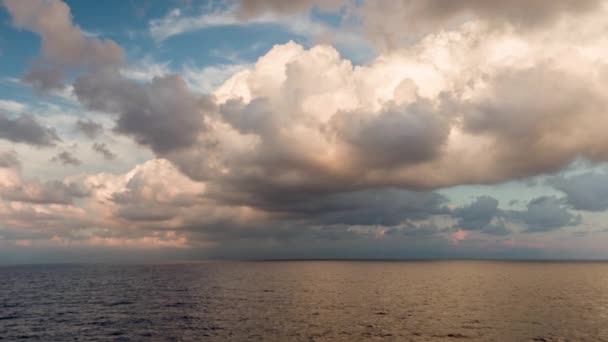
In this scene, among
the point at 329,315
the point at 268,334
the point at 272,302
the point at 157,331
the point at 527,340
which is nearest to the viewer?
the point at 527,340

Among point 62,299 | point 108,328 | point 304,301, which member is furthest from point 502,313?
point 62,299

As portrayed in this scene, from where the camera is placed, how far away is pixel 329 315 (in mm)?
83812

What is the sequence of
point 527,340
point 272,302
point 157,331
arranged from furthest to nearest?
point 272,302 → point 157,331 → point 527,340

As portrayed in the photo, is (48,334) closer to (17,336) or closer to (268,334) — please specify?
(17,336)

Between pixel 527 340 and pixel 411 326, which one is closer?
pixel 527 340

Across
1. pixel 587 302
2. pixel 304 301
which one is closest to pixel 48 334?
pixel 304 301

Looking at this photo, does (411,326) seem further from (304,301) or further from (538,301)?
(538,301)

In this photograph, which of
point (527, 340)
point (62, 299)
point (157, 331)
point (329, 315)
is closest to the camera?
point (527, 340)

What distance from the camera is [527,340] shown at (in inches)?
2436

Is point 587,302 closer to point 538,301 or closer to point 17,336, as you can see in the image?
point 538,301

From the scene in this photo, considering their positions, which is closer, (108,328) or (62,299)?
(108,328)

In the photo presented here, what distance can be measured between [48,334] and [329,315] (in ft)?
163

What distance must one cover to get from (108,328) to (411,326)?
174ft

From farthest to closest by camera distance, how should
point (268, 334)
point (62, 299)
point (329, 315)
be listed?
point (62, 299), point (329, 315), point (268, 334)
